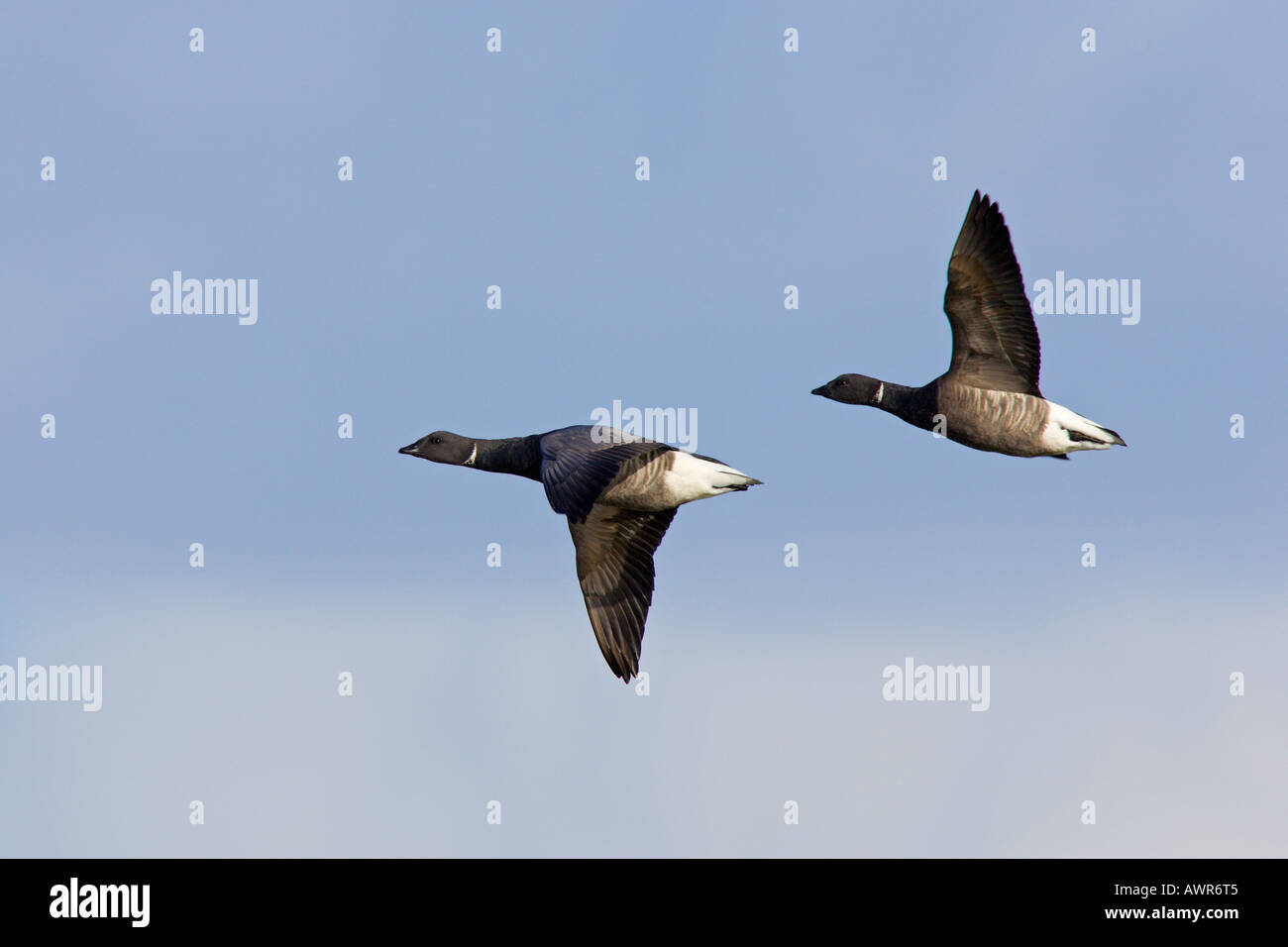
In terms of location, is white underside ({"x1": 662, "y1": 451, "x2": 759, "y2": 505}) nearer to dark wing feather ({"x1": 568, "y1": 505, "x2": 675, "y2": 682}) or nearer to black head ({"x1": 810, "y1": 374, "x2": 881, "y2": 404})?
dark wing feather ({"x1": 568, "y1": 505, "x2": 675, "y2": 682})

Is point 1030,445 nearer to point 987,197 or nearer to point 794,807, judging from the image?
point 987,197

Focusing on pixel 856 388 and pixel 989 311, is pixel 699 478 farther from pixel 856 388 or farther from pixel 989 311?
pixel 989 311

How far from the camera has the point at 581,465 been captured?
21000 mm

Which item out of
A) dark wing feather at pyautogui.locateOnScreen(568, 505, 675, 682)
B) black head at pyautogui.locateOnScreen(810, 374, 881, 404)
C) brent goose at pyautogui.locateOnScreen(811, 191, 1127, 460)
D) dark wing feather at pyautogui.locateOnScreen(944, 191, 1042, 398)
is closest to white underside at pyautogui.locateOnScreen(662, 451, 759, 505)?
dark wing feather at pyautogui.locateOnScreen(568, 505, 675, 682)

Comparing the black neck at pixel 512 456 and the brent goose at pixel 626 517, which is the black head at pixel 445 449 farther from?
the brent goose at pixel 626 517

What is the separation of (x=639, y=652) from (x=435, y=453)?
4.38m

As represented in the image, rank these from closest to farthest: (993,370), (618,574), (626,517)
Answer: (993,370) → (618,574) → (626,517)

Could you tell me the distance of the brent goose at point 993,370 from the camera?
22.8 metres

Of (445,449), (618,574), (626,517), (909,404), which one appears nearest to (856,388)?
(909,404)

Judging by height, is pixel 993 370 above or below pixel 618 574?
above

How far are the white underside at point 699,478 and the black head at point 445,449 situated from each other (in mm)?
3445

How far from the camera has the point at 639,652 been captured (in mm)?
23594

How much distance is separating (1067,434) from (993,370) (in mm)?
1266

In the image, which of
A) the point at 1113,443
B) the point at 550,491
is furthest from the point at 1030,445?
the point at 550,491
